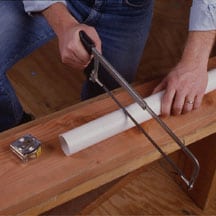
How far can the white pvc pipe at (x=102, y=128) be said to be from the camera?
2.77ft

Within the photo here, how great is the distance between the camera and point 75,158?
2.82 ft

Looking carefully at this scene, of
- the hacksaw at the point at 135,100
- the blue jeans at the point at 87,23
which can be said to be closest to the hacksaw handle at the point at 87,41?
the hacksaw at the point at 135,100

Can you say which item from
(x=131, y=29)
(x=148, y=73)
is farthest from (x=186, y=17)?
(x=131, y=29)

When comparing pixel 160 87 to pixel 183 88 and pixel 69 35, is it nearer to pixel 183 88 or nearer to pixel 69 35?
pixel 183 88

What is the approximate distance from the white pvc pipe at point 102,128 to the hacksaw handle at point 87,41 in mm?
143

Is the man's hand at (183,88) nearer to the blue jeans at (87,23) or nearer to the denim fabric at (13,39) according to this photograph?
the blue jeans at (87,23)

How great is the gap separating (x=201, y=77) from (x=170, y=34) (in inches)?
41.1

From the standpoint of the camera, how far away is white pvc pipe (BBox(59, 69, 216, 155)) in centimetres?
84

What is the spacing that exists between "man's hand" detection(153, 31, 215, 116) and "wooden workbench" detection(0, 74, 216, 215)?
0.03 metres

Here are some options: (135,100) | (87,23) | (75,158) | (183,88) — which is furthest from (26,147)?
(87,23)

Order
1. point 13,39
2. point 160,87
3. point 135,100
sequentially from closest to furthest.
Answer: point 135,100 < point 160,87 < point 13,39

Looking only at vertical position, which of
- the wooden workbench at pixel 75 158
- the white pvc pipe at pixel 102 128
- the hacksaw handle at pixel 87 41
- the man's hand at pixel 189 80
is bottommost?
the wooden workbench at pixel 75 158

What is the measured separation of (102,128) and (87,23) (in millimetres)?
443

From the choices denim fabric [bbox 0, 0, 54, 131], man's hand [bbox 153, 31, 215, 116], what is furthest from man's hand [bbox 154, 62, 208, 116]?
denim fabric [bbox 0, 0, 54, 131]
